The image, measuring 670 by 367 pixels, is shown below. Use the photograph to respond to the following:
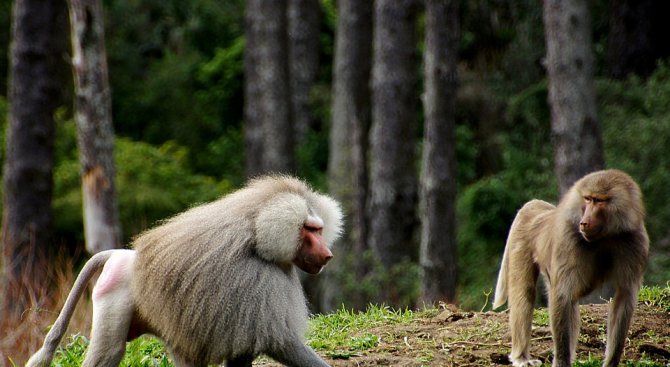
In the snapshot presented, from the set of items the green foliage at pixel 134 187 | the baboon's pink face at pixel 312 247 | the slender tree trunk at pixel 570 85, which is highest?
the slender tree trunk at pixel 570 85

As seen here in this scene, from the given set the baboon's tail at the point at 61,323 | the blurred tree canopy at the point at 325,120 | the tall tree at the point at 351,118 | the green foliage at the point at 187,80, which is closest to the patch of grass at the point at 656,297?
the baboon's tail at the point at 61,323

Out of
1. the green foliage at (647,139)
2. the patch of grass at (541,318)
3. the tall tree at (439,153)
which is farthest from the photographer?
the green foliage at (647,139)

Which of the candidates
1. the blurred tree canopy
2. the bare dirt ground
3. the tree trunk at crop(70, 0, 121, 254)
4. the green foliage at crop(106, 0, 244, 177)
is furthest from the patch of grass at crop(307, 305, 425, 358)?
the green foliage at crop(106, 0, 244, 177)

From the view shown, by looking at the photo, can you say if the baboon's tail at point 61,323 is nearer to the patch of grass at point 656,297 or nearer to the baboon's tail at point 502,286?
the baboon's tail at point 502,286

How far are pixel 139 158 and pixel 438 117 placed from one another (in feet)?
17.6

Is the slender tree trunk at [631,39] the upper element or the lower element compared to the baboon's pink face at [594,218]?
upper

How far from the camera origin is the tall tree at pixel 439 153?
12008mm

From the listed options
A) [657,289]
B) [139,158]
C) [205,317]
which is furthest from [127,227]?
[205,317]

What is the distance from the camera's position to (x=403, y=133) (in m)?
13.5

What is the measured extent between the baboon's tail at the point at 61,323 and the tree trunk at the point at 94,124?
3767 millimetres

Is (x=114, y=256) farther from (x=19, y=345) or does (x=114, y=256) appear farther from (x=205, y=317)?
(x=19, y=345)

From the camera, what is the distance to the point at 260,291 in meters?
4.79

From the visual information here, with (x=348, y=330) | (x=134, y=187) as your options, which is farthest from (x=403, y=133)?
(x=348, y=330)

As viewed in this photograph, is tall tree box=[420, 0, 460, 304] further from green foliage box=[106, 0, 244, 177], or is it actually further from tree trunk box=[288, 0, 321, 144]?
green foliage box=[106, 0, 244, 177]
